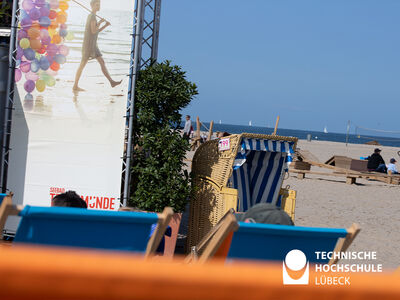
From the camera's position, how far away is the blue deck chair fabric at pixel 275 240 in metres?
2.31

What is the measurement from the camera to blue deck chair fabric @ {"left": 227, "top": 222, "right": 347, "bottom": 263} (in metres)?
2.31

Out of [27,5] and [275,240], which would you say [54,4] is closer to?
[27,5]

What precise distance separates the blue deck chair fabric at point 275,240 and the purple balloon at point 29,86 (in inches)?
169

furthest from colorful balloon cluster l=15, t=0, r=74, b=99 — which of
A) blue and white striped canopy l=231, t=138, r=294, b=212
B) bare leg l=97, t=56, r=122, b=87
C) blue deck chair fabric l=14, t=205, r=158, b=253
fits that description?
blue deck chair fabric l=14, t=205, r=158, b=253

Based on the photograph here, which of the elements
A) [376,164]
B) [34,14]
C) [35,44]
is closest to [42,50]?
[35,44]

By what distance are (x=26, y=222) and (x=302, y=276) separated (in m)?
1.35

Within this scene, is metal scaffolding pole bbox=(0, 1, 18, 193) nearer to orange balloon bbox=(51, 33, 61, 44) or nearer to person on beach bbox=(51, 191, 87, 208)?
orange balloon bbox=(51, 33, 61, 44)

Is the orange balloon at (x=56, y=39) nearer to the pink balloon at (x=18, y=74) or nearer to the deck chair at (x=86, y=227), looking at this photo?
the pink balloon at (x=18, y=74)

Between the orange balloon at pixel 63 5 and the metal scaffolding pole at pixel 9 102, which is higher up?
the orange balloon at pixel 63 5

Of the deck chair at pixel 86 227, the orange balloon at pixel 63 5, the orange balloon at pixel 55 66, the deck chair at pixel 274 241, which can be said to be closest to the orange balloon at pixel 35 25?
the orange balloon at pixel 63 5

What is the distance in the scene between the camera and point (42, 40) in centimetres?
581

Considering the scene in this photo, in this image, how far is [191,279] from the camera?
0.91 metres

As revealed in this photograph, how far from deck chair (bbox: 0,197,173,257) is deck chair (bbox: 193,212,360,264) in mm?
306

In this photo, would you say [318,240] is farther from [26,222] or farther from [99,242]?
[26,222]
